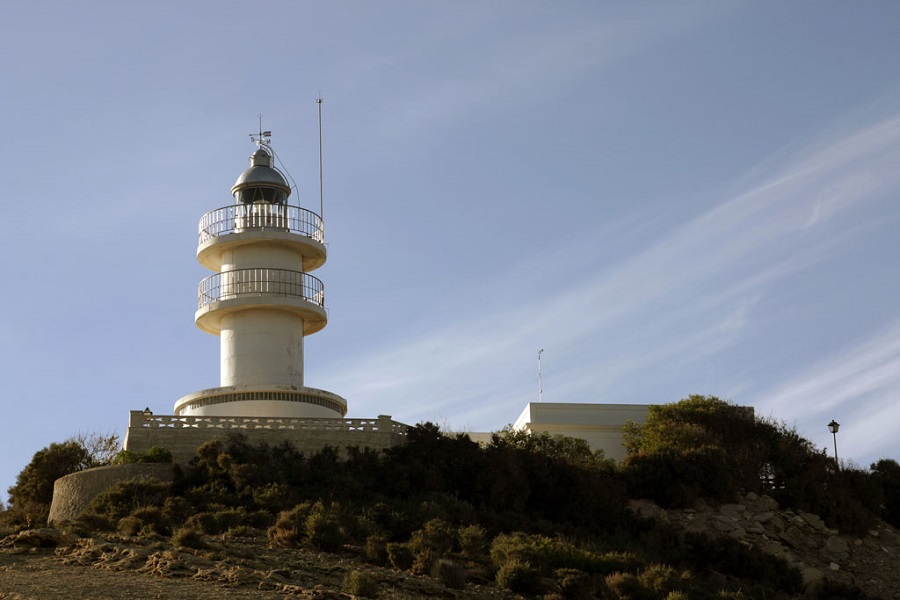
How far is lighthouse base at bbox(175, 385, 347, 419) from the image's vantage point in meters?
44.8

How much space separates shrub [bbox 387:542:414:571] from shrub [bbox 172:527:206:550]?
4191 millimetres

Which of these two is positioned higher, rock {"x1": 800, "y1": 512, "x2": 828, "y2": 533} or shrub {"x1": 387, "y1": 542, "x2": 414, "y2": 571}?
rock {"x1": 800, "y1": 512, "x2": 828, "y2": 533}

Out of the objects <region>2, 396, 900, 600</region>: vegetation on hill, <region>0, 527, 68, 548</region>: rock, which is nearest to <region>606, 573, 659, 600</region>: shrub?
<region>2, 396, 900, 600</region>: vegetation on hill

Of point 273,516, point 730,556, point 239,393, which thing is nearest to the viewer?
point 273,516

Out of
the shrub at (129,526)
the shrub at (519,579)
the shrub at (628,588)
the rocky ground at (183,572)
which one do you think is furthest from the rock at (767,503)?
the shrub at (129,526)

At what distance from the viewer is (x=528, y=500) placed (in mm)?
41281

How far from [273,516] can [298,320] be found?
39.3 feet

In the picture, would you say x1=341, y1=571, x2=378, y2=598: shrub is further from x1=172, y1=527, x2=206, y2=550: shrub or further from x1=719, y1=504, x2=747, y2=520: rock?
x1=719, y1=504, x2=747, y2=520: rock

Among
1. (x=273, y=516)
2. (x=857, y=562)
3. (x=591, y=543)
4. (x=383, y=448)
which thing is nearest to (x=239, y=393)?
(x=383, y=448)

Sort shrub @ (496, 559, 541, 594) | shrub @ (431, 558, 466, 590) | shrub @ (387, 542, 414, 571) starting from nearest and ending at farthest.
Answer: shrub @ (431, 558, 466, 590) < shrub @ (496, 559, 541, 594) < shrub @ (387, 542, 414, 571)

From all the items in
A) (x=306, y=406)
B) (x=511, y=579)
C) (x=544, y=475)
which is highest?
(x=306, y=406)

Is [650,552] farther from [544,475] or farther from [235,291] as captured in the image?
[235,291]

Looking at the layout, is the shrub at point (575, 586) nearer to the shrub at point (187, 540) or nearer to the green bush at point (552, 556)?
the green bush at point (552, 556)

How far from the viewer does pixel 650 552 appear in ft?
124
